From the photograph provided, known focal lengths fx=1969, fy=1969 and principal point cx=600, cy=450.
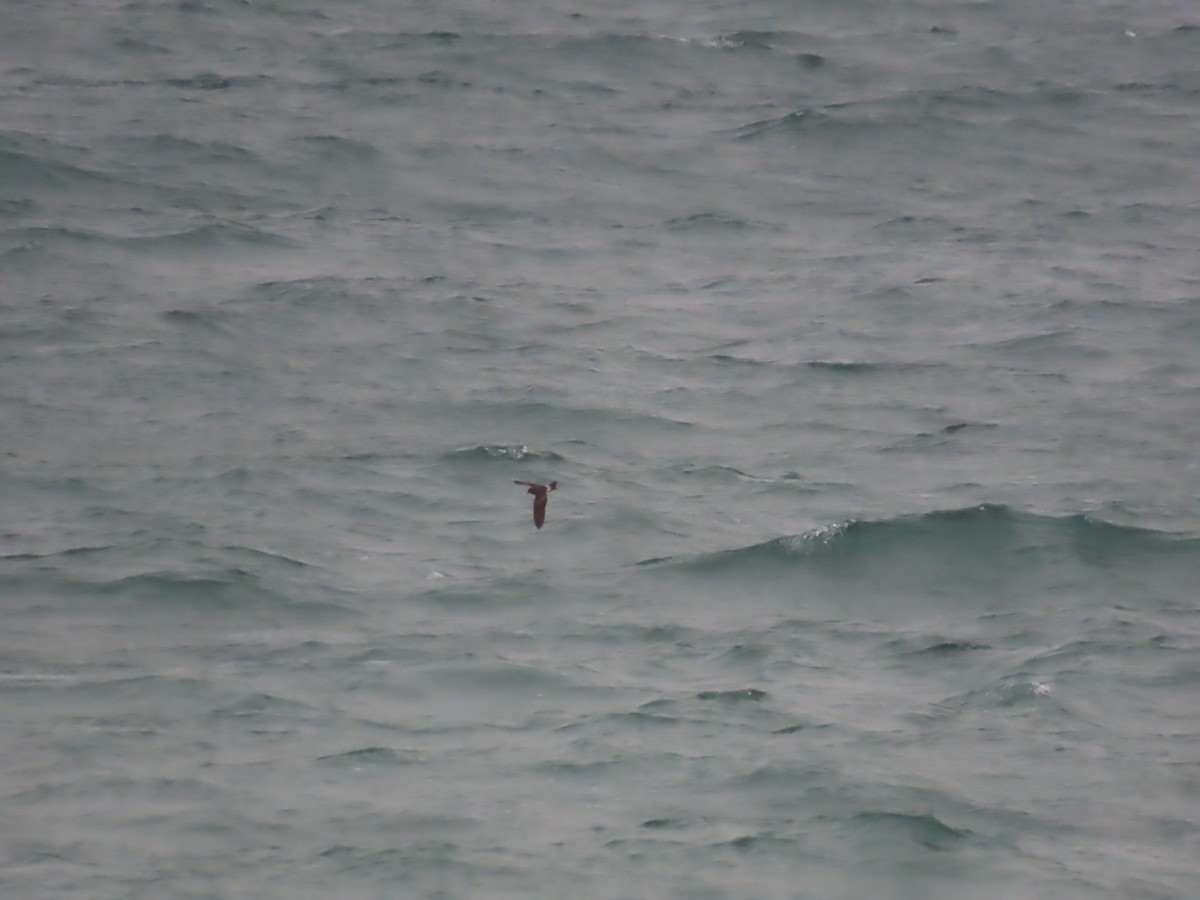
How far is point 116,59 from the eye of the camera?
26703mm

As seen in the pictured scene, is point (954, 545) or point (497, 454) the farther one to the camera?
point (497, 454)

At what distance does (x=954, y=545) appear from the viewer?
1612 centimetres

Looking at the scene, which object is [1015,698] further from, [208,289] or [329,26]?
[329,26]

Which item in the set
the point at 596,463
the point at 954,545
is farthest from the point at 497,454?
the point at 954,545

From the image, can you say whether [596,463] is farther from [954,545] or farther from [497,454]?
[954,545]

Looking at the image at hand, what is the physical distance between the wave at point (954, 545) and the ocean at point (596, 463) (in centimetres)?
4

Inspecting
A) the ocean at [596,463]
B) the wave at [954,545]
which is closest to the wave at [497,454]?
the ocean at [596,463]

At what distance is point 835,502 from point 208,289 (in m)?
7.38

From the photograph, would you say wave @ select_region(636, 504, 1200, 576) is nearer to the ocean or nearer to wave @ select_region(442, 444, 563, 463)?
the ocean

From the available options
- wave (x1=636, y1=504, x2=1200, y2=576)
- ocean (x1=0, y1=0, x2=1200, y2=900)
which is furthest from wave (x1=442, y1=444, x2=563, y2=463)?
wave (x1=636, y1=504, x2=1200, y2=576)

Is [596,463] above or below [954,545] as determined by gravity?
Answer: above

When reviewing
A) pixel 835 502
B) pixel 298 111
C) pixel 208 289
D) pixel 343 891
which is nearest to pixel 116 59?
pixel 298 111

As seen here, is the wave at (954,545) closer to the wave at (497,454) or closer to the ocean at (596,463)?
the ocean at (596,463)

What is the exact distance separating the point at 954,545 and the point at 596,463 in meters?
3.23
